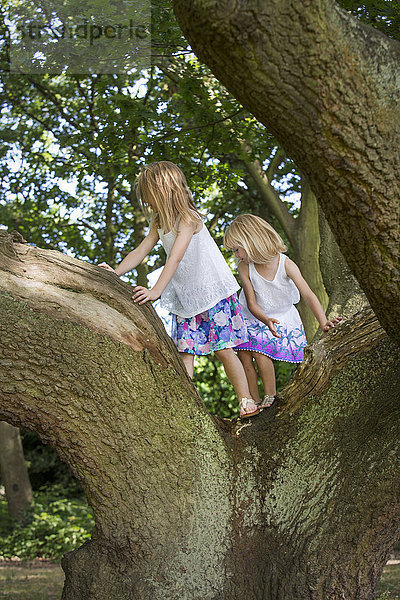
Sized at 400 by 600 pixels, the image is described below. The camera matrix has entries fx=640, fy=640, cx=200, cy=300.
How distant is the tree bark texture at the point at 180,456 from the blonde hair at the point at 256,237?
126 cm

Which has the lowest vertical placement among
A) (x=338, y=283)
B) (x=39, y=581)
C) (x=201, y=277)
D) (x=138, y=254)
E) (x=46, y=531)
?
(x=39, y=581)

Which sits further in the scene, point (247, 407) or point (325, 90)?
point (247, 407)

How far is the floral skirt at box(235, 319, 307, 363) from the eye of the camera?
4.73m

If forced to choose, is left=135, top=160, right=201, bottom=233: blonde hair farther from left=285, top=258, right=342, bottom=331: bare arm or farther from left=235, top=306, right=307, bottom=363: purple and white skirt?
left=235, top=306, right=307, bottom=363: purple and white skirt

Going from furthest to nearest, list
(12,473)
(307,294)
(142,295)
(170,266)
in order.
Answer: (12,473) → (307,294) → (170,266) → (142,295)

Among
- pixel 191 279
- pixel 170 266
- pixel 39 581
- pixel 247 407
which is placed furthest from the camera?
pixel 39 581

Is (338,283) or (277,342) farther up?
(338,283)

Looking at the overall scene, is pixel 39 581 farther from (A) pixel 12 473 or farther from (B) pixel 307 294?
(B) pixel 307 294

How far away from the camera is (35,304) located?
330cm

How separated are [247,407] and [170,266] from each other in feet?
3.43

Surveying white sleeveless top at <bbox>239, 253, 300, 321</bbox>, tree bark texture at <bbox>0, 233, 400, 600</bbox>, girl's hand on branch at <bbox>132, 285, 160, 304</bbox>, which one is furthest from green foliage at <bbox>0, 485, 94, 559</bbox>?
girl's hand on branch at <bbox>132, 285, 160, 304</bbox>

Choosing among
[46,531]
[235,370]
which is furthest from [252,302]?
[46,531]

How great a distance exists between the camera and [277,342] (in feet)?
15.6

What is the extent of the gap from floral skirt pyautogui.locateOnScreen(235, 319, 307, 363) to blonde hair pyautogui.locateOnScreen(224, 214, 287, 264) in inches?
21.0
